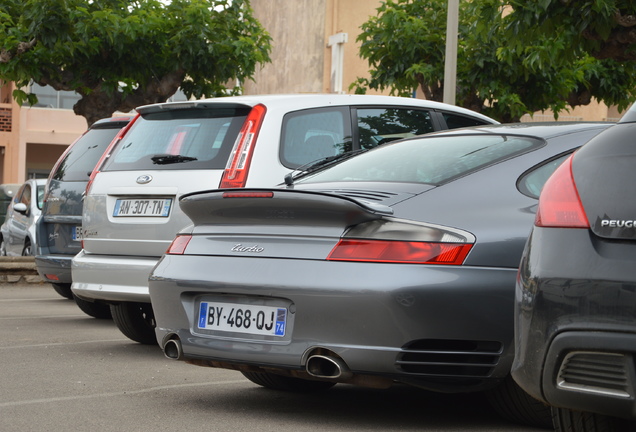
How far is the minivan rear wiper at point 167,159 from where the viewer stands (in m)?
7.15

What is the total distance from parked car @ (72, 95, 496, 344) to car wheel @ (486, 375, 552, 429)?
2.25 m

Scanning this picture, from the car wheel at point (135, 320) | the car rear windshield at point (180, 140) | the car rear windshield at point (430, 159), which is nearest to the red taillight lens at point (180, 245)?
the car rear windshield at point (430, 159)

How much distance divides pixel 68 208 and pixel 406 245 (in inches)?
234


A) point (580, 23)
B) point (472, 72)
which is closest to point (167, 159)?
point (580, 23)

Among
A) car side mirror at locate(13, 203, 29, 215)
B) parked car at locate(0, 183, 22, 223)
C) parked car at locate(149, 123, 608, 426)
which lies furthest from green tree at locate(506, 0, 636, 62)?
parked car at locate(0, 183, 22, 223)

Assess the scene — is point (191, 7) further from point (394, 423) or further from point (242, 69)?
point (394, 423)

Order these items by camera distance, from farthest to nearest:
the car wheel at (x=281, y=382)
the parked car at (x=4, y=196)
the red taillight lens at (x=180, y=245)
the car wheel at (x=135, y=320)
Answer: the parked car at (x=4, y=196)
the car wheel at (x=135, y=320)
the car wheel at (x=281, y=382)
the red taillight lens at (x=180, y=245)

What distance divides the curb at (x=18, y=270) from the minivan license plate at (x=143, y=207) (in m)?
7.75

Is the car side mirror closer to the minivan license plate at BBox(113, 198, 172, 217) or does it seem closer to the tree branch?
the tree branch

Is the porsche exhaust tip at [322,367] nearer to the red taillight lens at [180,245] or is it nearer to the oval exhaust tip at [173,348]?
the oval exhaust tip at [173,348]

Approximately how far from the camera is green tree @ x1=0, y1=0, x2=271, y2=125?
18.2m

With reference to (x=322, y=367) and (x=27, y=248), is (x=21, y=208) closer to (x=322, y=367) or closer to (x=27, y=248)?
(x=27, y=248)

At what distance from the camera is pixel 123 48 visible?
745 inches

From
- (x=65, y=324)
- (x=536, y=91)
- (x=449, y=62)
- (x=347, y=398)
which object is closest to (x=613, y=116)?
(x=536, y=91)
